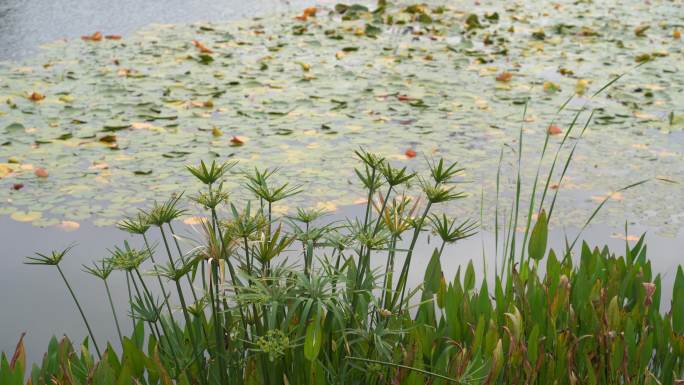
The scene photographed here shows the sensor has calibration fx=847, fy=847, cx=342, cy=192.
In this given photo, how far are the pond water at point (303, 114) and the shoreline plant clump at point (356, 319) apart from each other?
0.97 meters

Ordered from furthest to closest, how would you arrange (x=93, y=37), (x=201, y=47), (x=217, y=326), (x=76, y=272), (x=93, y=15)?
1. (x=93, y=15)
2. (x=93, y=37)
3. (x=201, y=47)
4. (x=76, y=272)
5. (x=217, y=326)

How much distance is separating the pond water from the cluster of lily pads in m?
0.01

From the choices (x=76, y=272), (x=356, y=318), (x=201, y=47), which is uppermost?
(x=356, y=318)

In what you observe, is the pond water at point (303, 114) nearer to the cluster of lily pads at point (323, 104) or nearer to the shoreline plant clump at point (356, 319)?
the cluster of lily pads at point (323, 104)

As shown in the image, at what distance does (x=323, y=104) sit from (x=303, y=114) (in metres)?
0.22

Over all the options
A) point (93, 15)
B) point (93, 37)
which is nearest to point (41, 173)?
point (93, 37)

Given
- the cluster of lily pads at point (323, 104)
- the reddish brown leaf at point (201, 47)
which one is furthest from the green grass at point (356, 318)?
the reddish brown leaf at point (201, 47)

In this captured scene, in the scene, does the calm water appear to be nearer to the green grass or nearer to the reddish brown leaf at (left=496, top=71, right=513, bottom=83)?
the reddish brown leaf at (left=496, top=71, right=513, bottom=83)

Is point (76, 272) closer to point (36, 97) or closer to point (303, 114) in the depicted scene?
point (303, 114)

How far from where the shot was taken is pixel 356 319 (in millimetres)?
1434

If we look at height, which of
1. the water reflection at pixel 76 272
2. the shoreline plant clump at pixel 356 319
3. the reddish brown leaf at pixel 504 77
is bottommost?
the water reflection at pixel 76 272

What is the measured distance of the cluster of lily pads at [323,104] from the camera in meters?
3.70

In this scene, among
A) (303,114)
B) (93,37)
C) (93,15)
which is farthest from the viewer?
(93,15)

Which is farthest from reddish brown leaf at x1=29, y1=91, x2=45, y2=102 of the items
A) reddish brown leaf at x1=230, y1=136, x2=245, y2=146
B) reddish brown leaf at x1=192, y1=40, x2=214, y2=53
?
reddish brown leaf at x1=192, y1=40, x2=214, y2=53
